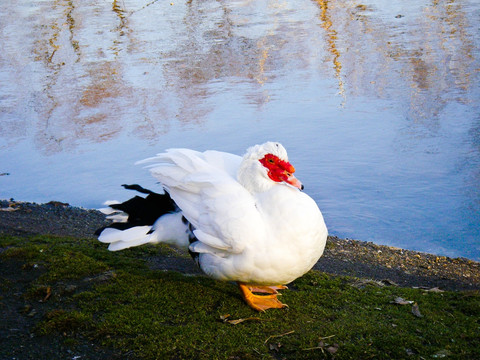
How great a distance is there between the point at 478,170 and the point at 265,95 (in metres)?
3.93

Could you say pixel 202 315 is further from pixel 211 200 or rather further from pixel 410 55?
pixel 410 55

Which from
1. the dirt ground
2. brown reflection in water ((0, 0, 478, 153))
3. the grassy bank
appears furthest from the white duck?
brown reflection in water ((0, 0, 478, 153))

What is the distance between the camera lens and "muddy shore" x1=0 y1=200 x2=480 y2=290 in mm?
4523

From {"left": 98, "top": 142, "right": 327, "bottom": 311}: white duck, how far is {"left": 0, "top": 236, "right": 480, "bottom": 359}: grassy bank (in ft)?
0.91

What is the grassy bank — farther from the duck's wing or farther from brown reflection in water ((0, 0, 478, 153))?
brown reflection in water ((0, 0, 478, 153))

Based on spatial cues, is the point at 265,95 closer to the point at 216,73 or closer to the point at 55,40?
the point at 216,73

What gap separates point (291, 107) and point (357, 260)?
13.4ft

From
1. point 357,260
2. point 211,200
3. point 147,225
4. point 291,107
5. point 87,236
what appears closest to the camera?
point 211,200

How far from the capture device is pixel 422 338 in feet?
10.3

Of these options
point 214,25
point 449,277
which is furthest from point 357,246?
point 214,25

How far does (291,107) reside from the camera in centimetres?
850

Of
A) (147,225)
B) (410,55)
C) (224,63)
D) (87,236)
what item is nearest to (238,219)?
(147,225)

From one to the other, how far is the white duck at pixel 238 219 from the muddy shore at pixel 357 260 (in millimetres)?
647

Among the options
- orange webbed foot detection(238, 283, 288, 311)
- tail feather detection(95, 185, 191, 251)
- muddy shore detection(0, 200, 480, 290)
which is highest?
tail feather detection(95, 185, 191, 251)
